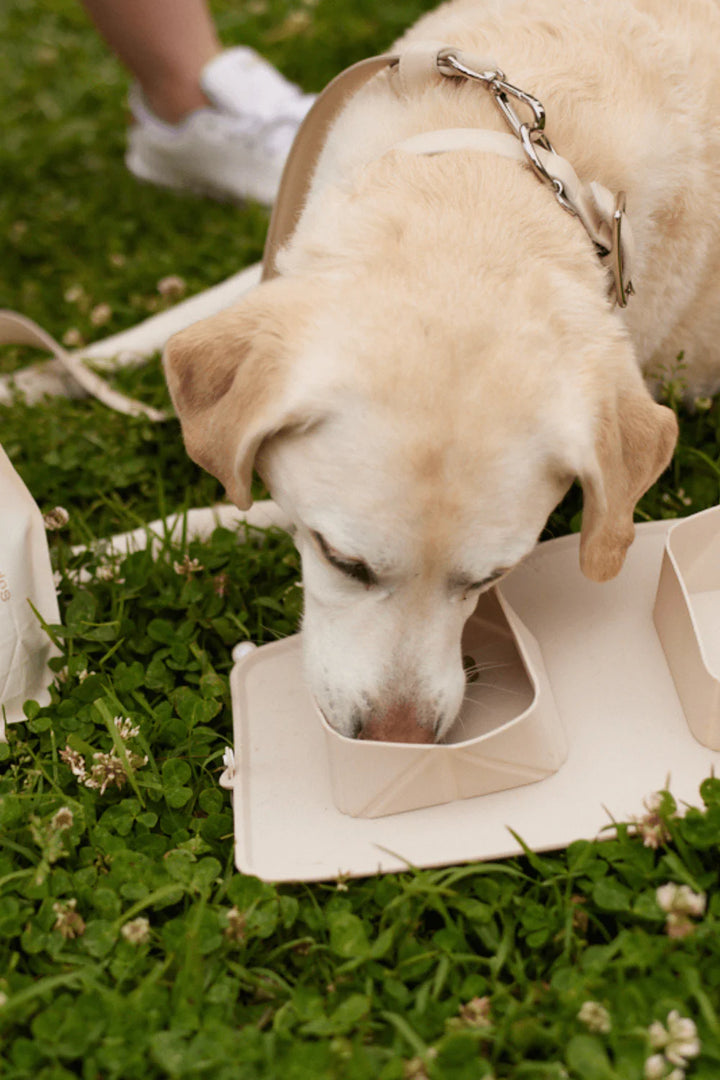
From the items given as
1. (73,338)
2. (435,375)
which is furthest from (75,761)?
(73,338)

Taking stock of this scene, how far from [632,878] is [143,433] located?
2.27m

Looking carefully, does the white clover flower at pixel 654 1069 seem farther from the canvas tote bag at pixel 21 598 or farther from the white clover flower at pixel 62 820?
the canvas tote bag at pixel 21 598

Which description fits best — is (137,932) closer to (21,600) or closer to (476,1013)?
(476,1013)

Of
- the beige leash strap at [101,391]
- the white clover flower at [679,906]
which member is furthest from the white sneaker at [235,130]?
the white clover flower at [679,906]

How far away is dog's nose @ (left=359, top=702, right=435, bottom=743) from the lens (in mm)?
2312

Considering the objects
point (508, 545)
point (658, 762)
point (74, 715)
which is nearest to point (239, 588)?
point (74, 715)

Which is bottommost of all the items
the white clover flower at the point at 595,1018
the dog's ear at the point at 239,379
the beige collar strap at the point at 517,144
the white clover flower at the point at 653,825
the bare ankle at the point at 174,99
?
the white clover flower at the point at 595,1018

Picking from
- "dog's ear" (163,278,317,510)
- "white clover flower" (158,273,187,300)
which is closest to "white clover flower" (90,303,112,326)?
"white clover flower" (158,273,187,300)

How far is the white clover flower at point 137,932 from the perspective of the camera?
2113 mm

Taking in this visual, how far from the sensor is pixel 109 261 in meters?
4.84

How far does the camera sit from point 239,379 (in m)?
2.29

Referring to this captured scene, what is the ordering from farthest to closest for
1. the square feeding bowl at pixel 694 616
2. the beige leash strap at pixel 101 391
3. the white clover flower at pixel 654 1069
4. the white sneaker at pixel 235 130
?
the white sneaker at pixel 235 130, the beige leash strap at pixel 101 391, the square feeding bowl at pixel 694 616, the white clover flower at pixel 654 1069

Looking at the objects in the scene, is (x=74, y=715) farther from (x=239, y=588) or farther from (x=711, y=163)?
(x=711, y=163)

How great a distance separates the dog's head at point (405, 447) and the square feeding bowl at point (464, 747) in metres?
0.09
